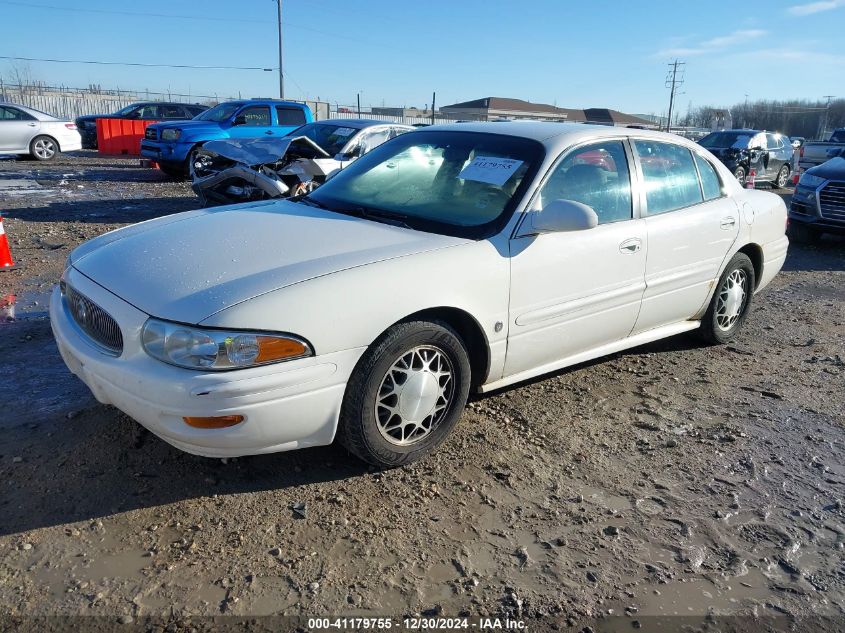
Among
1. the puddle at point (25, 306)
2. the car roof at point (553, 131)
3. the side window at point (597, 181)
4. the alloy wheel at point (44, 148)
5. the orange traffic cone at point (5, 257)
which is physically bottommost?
the puddle at point (25, 306)

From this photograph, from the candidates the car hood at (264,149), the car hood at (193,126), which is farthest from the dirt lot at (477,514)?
the car hood at (193,126)

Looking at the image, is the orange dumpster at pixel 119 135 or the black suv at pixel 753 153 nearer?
the black suv at pixel 753 153

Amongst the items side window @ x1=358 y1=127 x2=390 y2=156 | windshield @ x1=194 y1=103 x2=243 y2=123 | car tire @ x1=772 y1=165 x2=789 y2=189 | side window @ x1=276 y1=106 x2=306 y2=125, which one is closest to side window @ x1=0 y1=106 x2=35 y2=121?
windshield @ x1=194 y1=103 x2=243 y2=123

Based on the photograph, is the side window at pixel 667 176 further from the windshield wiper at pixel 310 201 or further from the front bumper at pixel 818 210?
the front bumper at pixel 818 210

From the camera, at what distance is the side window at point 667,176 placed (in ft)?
13.7

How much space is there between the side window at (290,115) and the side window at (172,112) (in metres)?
6.86

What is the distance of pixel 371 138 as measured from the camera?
1052cm

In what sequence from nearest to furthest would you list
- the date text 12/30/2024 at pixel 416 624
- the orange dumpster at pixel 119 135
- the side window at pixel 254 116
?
the date text 12/30/2024 at pixel 416 624 < the side window at pixel 254 116 < the orange dumpster at pixel 119 135

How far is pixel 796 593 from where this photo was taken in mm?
2504

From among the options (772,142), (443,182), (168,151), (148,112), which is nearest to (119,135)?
(148,112)

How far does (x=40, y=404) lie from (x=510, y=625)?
9.15ft

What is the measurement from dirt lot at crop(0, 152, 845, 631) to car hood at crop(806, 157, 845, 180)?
6176 millimetres

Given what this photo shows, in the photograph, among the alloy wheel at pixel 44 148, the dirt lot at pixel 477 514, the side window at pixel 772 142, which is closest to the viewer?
the dirt lot at pixel 477 514

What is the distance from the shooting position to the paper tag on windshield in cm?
362
